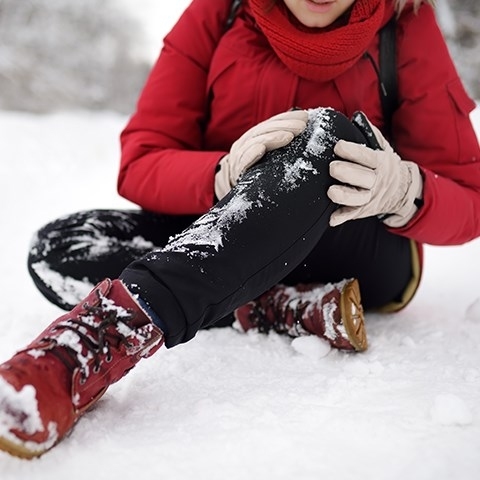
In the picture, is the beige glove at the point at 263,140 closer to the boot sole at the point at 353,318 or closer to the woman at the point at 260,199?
the woman at the point at 260,199

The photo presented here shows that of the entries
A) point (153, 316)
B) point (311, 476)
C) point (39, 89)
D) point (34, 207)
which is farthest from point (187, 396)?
point (39, 89)

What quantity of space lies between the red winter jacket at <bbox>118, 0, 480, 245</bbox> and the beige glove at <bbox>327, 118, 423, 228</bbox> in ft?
0.35

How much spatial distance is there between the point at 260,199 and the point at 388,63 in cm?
67

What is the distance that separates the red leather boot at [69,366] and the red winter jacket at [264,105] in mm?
490

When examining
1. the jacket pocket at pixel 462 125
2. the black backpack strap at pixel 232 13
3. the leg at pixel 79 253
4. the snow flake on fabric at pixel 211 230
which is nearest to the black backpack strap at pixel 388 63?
the jacket pocket at pixel 462 125

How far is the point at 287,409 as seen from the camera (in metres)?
1.01

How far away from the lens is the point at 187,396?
3.50ft

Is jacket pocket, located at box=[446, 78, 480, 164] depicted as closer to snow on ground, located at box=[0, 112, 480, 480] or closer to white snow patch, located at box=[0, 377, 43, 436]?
snow on ground, located at box=[0, 112, 480, 480]

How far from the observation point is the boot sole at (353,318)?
126 cm

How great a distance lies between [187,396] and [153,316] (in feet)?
0.67

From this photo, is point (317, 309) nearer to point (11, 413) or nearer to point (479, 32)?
point (11, 413)

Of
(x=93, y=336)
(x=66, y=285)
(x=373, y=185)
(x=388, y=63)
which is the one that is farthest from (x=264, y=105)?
(x=93, y=336)

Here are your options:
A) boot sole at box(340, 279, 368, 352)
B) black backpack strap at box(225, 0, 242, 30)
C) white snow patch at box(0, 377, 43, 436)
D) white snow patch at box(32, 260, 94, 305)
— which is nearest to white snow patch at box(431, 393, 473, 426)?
boot sole at box(340, 279, 368, 352)

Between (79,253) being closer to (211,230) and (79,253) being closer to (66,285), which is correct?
(66,285)
